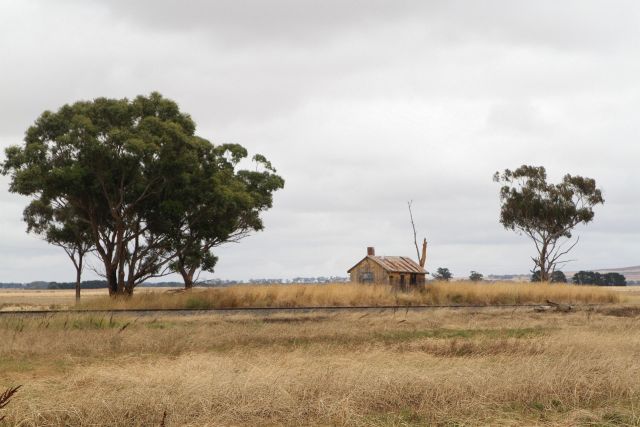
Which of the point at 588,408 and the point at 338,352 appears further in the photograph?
the point at 338,352

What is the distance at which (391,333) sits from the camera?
62.7 feet

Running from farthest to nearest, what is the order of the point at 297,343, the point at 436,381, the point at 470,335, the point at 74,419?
the point at 470,335, the point at 297,343, the point at 436,381, the point at 74,419

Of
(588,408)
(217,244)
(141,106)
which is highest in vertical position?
(141,106)

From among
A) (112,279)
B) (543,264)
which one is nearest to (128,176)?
(112,279)

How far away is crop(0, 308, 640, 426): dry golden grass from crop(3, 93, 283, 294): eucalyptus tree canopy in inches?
461

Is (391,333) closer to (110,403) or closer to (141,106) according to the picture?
(110,403)

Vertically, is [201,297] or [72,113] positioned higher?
[72,113]

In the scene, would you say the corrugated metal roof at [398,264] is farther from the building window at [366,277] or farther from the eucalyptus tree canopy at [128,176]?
the eucalyptus tree canopy at [128,176]

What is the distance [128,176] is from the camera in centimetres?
3039

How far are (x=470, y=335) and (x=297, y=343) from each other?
5603 mm

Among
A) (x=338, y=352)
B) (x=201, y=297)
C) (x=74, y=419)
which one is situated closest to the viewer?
(x=74, y=419)

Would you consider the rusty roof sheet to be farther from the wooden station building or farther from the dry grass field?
the dry grass field

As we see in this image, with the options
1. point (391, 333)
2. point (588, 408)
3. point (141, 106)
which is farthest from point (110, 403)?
point (141, 106)

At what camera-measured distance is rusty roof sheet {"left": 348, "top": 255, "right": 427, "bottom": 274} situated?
141 ft
